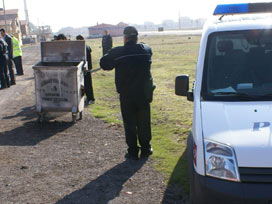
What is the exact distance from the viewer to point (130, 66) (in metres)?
5.64

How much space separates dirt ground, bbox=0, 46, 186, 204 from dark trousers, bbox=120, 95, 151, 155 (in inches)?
13.1

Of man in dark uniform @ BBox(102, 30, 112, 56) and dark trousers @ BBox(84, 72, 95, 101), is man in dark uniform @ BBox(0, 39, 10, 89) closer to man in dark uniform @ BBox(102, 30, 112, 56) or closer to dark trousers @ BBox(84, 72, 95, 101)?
dark trousers @ BBox(84, 72, 95, 101)

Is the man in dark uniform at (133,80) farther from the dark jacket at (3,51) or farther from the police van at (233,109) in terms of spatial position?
the dark jacket at (3,51)

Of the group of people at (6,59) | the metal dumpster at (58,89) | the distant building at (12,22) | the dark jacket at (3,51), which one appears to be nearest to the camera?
the metal dumpster at (58,89)

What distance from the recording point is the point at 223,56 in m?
4.34

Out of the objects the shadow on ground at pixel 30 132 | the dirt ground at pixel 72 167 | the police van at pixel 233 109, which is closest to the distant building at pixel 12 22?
the shadow on ground at pixel 30 132

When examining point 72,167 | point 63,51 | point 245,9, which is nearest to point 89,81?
point 63,51

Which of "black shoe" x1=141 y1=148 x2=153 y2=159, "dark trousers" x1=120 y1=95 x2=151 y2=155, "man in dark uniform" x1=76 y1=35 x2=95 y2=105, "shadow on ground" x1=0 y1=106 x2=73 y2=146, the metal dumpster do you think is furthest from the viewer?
"man in dark uniform" x1=76 y1=35 x2=95 y2=105

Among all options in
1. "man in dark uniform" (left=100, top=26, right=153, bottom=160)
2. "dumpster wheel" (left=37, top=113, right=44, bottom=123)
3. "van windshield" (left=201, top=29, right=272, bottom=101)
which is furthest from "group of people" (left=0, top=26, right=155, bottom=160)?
"dumpster wheel" (left=37, top=113, right=44, bottom=123)

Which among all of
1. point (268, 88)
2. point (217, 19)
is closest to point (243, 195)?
point (268, 88)

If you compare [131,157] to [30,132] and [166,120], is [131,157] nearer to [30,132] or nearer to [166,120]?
[166,120]

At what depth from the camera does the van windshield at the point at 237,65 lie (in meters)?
4.07

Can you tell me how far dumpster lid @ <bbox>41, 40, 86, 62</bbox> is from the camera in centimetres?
938

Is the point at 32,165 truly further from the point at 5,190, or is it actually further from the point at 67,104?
the point at 67,104
